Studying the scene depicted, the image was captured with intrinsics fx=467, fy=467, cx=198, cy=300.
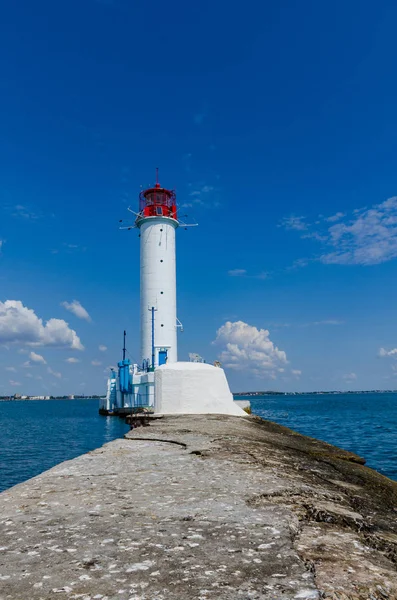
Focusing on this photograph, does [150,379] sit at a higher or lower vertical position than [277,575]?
higher

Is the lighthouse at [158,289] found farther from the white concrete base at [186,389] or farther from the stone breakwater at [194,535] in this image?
the stone breakwater at [194,535]

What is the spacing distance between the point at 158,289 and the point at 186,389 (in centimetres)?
2603

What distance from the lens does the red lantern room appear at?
53.0 m

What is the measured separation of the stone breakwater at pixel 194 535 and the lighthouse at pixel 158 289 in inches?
1534

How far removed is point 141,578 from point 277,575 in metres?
1.11

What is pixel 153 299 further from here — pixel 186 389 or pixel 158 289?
pixel 186 389

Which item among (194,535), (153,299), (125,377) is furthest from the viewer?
(125,377)

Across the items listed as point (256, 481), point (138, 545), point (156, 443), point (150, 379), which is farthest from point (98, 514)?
point (150, 379)

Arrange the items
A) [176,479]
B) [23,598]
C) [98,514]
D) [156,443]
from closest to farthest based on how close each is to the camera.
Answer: [23,598] → [98,514] → [176,479] → [156,443]

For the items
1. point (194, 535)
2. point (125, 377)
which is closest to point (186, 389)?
point (194, 535)

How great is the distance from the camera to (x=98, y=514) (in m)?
5.63

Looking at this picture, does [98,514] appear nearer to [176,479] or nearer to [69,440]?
[176,479]

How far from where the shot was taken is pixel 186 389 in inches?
942

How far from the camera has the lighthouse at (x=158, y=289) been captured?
159ft
